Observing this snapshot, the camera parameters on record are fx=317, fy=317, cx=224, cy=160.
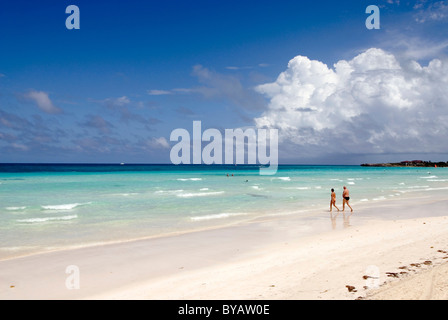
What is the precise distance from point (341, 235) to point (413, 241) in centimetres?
305

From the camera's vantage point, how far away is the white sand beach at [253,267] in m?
6.61

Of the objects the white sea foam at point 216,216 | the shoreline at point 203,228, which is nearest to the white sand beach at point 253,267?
the shoreline at point 203,228

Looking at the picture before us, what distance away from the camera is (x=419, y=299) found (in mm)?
5316

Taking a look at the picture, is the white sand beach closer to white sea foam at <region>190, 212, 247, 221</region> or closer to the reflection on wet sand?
the reflection on wet sand

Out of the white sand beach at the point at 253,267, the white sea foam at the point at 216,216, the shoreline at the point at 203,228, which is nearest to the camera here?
the white sand beach at the point at 253,267

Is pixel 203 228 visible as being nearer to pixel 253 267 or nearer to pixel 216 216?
pixel 216 216

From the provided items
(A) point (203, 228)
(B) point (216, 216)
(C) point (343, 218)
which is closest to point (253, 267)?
(A) point (203, 228)

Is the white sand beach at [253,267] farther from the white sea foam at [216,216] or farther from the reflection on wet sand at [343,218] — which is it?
the white sea foam at [216,216]

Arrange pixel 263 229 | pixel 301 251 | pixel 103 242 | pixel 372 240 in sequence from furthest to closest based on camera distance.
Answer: pixel 263 229 < pixel 103 242 < pixel 372 240 < pixel 301 251

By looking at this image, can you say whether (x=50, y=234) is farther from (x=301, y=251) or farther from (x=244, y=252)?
(x=301, y=251)

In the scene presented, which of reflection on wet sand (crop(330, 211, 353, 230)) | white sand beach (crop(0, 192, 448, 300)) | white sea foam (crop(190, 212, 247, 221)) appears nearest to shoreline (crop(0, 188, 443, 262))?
white sand beach (crop(0, 192, 448, 300))

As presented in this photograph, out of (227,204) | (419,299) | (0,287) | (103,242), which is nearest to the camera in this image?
(419,299)

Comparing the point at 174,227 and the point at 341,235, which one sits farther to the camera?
the point at 174,227
